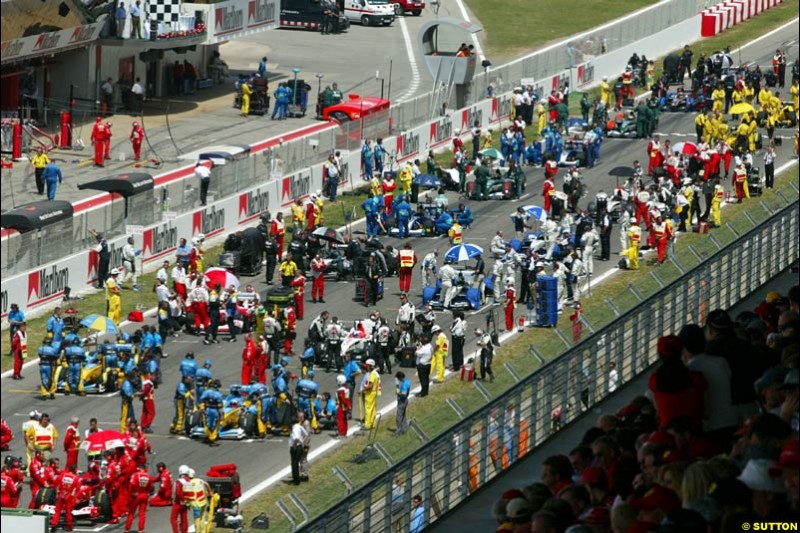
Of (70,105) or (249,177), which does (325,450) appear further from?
(70,105)

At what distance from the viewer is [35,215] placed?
33.5 m

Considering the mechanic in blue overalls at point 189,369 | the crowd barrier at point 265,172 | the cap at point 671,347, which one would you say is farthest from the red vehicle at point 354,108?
the cap at point 671,347

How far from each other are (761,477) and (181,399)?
733 inches

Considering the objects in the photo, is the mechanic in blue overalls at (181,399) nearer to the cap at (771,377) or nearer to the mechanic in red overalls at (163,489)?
the mechanic in red overalls at (163,489)

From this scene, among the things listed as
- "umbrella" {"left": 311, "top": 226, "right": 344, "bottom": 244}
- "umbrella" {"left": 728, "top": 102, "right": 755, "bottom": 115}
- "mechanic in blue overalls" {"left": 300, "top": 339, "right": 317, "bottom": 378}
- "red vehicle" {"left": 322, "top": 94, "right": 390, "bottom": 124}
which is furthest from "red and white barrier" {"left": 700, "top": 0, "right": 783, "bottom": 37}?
"mechanic in blue overalls" {"left": 300, "top": 339, "right": 317, "bottom": 378}

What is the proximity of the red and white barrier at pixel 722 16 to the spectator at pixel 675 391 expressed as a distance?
43.0m

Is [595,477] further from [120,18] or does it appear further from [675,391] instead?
[120,18]

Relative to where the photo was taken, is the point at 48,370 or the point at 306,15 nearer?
the point at 48,370

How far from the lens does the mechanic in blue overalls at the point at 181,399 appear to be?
92.7 ft

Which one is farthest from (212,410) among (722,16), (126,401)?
(722,16)

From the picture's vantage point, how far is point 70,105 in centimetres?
4903

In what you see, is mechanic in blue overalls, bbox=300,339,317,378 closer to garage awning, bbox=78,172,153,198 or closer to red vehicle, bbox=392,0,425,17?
garage awning, bbox=78,172,153,198

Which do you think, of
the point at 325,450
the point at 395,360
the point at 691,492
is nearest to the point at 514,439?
the point at 691,492

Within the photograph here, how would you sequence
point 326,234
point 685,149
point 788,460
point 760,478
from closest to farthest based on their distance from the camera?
point 788,460, point 760,478, point 326,234, point 685,149
